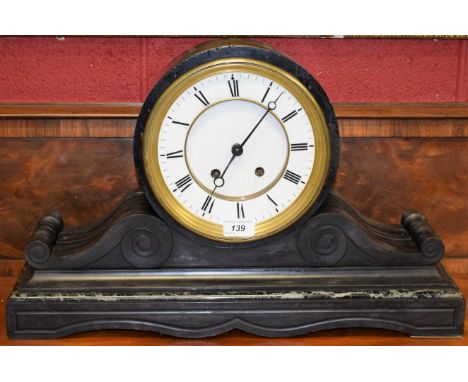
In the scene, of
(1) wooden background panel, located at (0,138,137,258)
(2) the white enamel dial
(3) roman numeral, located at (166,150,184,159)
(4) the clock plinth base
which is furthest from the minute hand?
(1) wooden background panel, located at (0,138,137,258)

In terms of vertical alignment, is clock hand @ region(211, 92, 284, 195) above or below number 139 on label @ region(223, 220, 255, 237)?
above

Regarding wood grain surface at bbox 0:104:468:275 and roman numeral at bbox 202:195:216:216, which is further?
wood grain surface at bbox 0:104:468:275

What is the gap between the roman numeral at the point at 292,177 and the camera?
1.49m

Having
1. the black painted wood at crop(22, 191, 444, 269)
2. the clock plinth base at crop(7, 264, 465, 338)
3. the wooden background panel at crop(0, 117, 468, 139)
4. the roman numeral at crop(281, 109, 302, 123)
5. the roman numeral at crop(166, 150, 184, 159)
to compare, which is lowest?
the clock plinth base at crop(7, 264, 465, 338)

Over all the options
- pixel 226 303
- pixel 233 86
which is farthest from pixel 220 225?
pixel 233 86

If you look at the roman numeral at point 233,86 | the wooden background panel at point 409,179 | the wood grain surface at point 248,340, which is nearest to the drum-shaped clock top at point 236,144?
the roman numeral at point 233,86

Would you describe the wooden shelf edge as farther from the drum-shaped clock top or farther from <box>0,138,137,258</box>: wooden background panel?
the drum-shaped clock top

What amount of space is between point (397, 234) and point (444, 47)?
0.40 m

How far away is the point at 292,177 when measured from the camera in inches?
58.6

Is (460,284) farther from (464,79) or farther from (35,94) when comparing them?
(35,94)

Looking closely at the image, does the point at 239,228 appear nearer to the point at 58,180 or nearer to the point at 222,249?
the point at 222,249

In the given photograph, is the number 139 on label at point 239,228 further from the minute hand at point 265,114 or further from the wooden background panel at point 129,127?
the wooden background panel at point 129,127

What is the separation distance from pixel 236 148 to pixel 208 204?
0.11 m

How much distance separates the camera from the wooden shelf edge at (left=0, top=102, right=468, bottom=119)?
1679 mm
